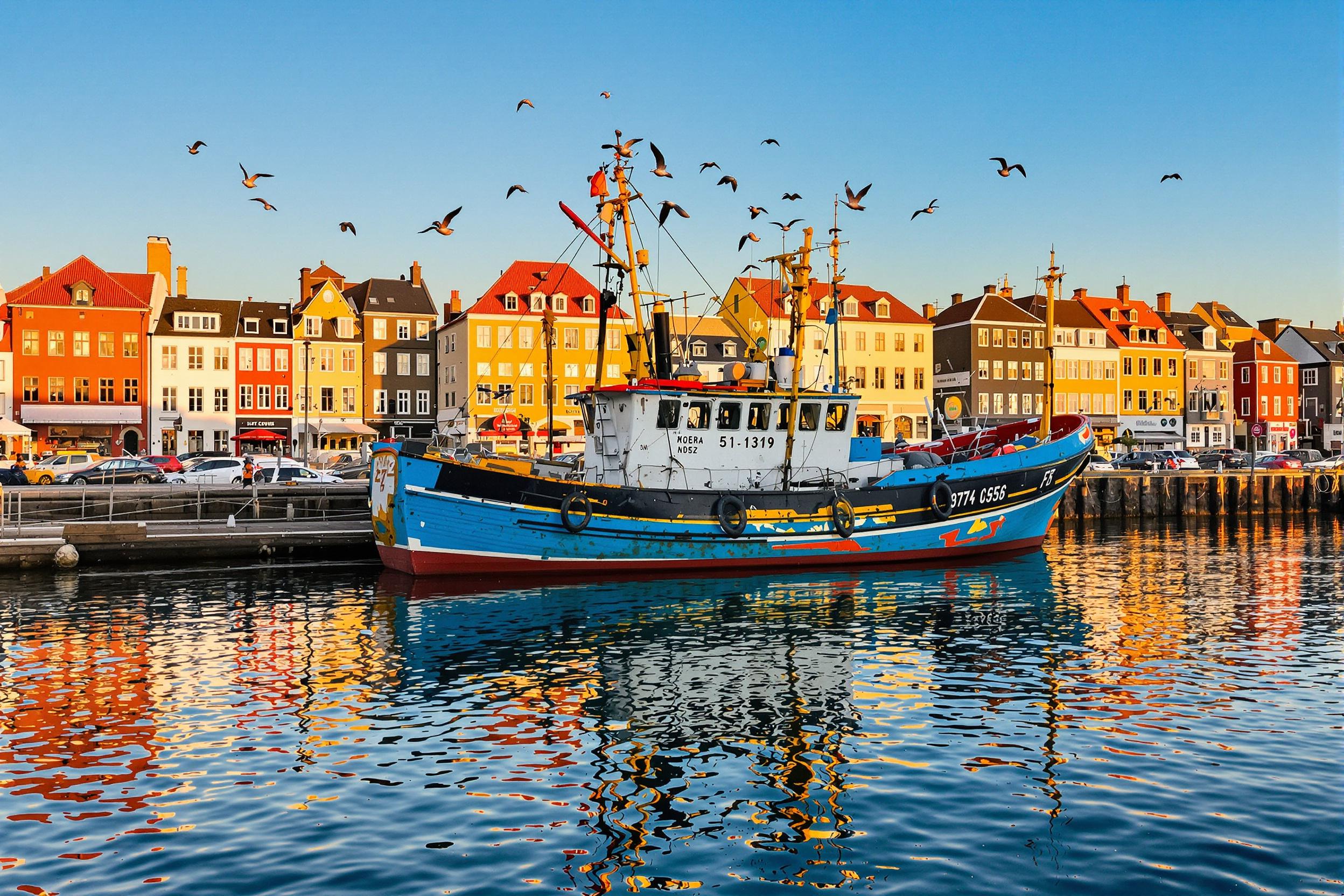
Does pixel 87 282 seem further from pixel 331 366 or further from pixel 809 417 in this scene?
pixel 809 417

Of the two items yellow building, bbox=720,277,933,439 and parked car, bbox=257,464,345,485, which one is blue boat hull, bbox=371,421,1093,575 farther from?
yellow building, bbox=720,277,933,439

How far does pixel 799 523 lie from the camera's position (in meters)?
28.1

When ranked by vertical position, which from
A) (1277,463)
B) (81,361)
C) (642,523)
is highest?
(81,361)

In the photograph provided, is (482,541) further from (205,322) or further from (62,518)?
(205,322)

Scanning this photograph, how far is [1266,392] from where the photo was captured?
299 feet

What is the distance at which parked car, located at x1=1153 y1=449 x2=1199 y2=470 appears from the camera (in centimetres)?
6072

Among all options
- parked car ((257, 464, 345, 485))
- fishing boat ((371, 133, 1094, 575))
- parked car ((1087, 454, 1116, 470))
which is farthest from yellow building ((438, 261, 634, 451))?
fishing boat ((371, 133, 1094, 575))

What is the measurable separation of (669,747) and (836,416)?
58.1 ft

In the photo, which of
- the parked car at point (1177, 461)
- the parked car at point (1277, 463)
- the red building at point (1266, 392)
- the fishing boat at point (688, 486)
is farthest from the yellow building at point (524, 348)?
the red building at point (1266, 392)

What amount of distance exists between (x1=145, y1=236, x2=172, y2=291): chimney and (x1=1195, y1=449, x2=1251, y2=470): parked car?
220ft

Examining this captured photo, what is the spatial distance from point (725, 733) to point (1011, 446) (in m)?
21.3

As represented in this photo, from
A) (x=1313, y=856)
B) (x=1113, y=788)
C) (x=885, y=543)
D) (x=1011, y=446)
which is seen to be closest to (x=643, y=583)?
(x=885, y=543)

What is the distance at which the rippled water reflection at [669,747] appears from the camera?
9117mm

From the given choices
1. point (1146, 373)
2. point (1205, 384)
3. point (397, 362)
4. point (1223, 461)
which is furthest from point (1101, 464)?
point (397, 362)
